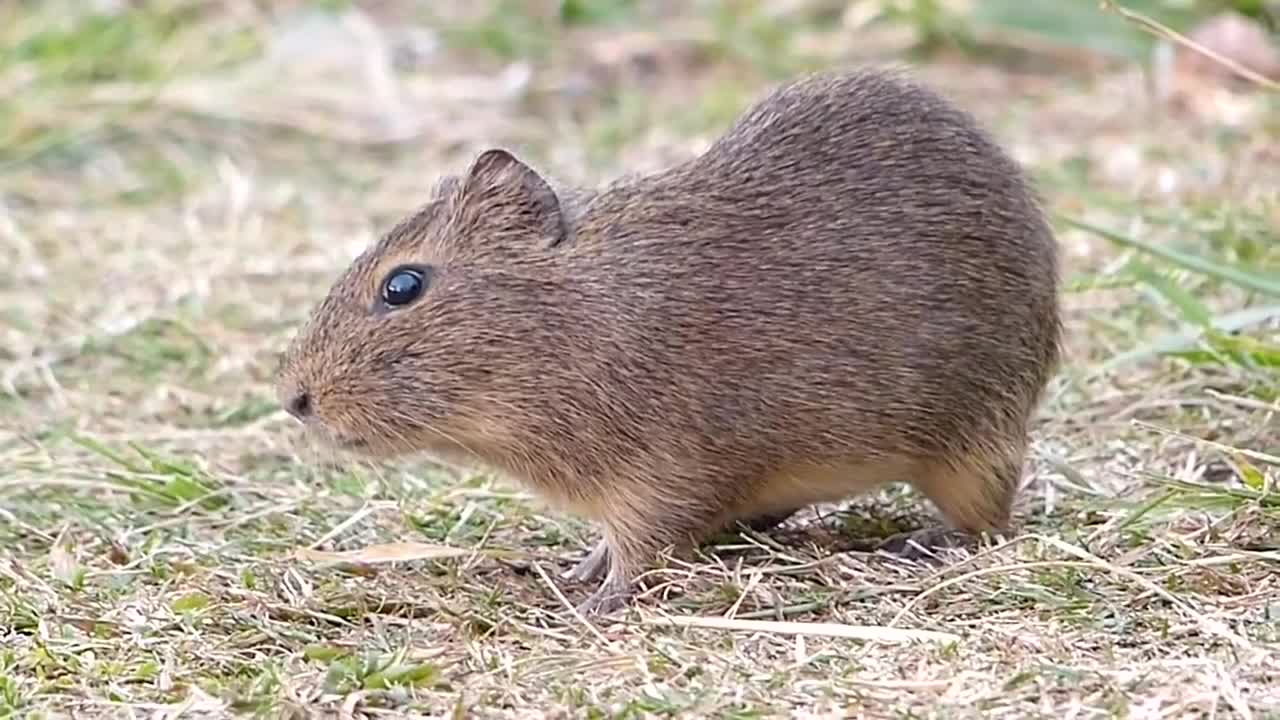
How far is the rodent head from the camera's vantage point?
4730 millimetres

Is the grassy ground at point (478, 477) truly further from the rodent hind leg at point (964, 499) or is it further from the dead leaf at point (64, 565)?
the rodent hind leg at point (964, 499)

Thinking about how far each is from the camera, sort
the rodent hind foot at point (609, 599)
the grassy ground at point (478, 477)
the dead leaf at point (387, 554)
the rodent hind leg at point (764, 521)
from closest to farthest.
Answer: the grassy ground at point (478, 477), the rodent hind foot at point (609, 599), the dead leaf at point (387, 554), the rodent hind leg at point (764, 521)

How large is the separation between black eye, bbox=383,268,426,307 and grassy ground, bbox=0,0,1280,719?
535mm

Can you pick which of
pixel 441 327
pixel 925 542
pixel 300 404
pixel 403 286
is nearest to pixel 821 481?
pixel 925 542

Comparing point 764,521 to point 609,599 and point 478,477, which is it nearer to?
point 609,599

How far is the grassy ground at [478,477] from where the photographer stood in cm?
408

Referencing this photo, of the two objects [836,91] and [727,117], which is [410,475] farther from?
[727,117]

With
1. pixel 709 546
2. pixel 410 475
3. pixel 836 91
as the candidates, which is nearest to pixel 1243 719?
pixel 709 546

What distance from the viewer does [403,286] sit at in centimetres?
484

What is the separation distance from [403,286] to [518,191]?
12.9 inches

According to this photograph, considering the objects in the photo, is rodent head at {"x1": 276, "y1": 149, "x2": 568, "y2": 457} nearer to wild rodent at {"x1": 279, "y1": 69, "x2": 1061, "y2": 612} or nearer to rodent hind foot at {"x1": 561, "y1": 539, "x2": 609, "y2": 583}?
wild rodent at {"x1": 279, "y1": 69, "x2": 1061, "y2": 612}

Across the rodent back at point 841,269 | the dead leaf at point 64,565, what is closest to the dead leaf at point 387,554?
the dead leaf at point 64,565

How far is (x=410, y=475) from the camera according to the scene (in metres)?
5.75

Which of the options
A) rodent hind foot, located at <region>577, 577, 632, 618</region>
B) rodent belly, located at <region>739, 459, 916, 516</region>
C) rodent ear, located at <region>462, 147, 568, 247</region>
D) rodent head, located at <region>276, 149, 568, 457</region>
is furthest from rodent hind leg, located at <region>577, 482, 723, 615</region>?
rodent ear, located at <region>462, 147, 568, 247</region>
